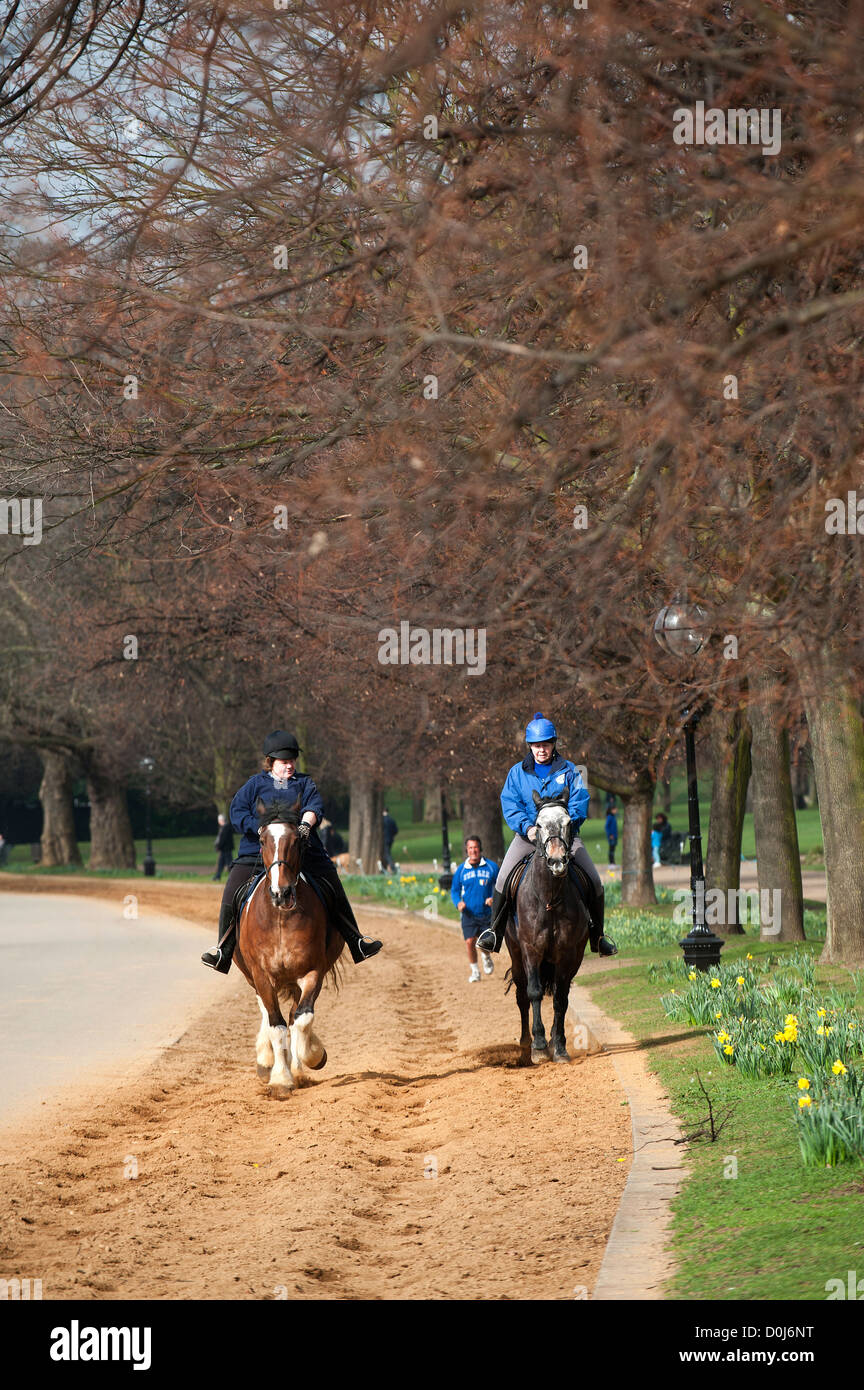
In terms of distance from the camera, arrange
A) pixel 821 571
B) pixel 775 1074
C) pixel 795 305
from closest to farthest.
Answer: pixel 795 305, pixel 821 571, pixel 775 1074

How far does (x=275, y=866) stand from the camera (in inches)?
430

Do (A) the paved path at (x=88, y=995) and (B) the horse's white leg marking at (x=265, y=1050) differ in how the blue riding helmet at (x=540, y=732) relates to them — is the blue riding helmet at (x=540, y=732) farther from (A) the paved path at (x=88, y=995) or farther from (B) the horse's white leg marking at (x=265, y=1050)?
(A) the paved path at (x=88, y=995)

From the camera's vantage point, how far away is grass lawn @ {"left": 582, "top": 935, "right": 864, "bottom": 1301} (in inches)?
221

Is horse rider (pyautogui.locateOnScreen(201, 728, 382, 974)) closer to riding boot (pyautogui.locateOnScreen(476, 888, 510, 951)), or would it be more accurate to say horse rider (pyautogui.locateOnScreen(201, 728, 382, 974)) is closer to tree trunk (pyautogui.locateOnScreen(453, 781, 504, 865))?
riding boot (pyautogui.locateOnScreen(476, 888, 510, 951))

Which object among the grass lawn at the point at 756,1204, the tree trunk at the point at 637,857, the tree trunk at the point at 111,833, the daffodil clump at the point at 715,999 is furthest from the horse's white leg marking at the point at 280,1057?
the tree trunk at the point at 111,833

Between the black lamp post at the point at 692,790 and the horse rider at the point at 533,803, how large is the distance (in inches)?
59.9

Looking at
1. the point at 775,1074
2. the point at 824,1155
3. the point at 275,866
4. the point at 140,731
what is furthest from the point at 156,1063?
the point at 140,731

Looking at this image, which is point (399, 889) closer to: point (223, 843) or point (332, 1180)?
point (223, 843)

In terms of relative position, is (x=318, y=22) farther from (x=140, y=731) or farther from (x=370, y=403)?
(x=140, y=731)

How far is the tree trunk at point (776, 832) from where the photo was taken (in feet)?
63.6

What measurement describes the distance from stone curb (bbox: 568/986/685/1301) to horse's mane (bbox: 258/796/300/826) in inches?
117

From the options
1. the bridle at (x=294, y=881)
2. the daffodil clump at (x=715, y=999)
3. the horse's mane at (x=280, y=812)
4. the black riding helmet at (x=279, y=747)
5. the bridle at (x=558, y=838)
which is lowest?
the daffodil clump at (x=715, y=999)

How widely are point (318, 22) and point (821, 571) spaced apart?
12.9 ft

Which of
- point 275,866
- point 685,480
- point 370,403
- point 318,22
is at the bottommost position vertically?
point 275,866
